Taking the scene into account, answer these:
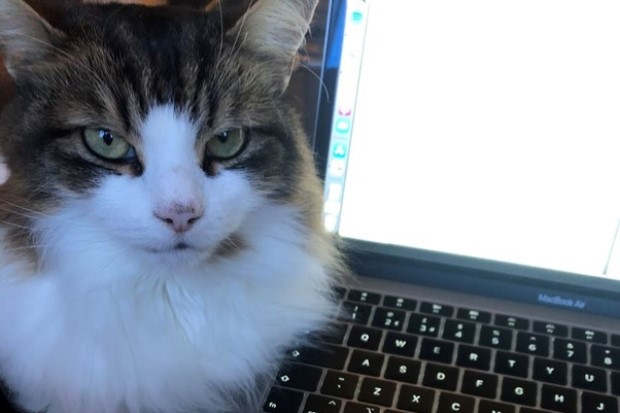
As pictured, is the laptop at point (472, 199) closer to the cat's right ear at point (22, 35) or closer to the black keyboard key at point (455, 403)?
the black keyboard key at point (455, 403)

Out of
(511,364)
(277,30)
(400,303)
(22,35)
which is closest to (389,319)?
(400,303)

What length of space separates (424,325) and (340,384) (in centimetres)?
14

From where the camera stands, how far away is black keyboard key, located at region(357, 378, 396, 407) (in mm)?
649

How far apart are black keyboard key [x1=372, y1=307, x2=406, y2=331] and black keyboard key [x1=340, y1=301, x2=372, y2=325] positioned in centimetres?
1

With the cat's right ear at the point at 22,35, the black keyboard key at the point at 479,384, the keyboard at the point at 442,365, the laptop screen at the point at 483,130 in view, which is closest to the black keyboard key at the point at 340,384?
the keyboard at the point at 442,365

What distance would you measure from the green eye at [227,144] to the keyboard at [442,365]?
0.23m

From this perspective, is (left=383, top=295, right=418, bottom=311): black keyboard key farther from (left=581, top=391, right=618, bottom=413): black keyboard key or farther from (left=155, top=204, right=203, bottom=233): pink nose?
(left=155, top=204, right=203, bottom=233): pink nose

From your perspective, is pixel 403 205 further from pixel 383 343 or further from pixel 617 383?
pixel 617 383

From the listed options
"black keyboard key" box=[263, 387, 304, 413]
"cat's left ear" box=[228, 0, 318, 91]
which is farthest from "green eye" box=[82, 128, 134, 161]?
"black keyboard key" box=[263, 387, 304, 413]

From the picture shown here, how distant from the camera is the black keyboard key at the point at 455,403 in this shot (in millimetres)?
644

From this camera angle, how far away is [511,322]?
781mm

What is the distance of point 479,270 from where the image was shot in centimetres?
82

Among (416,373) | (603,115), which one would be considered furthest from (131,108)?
(603,115)

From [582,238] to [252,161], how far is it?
1.33 feet
